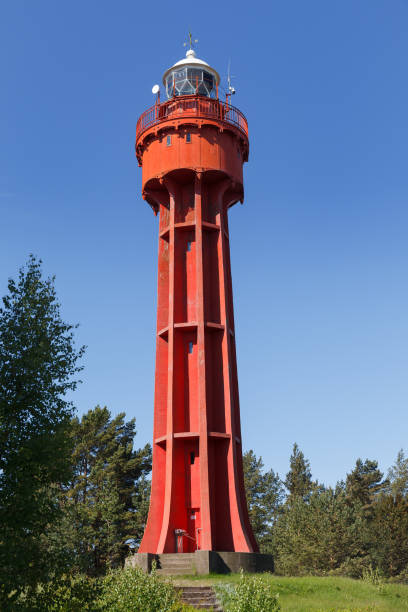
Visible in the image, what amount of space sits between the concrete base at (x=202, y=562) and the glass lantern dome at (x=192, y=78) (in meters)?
24.0

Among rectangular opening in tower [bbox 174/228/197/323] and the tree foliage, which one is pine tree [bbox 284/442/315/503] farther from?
rectangular opening in tower [bbox 174/228/197/323]

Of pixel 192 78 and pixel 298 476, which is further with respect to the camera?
pixel 298 476

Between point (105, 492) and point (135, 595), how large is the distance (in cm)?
2870

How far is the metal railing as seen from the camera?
33875 mm

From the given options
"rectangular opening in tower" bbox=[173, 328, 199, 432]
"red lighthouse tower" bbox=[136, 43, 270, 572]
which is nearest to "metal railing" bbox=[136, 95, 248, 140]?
"red lighthouse tower" bbox=[136, 43, 270, 572]

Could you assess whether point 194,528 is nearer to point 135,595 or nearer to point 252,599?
point 135,595

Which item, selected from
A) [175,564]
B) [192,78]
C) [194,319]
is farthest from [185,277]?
[175,564]

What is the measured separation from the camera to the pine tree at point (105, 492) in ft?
134

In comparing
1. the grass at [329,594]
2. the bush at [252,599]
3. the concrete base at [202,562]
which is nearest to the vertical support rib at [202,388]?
the concrete base at [202,562]

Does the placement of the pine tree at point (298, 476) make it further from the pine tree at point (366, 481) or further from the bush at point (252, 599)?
the bush at point (252, 599)

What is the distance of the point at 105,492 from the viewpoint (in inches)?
1698

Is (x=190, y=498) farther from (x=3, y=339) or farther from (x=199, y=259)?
(x=3, y=339)

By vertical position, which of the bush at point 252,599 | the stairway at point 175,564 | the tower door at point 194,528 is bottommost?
the bush at point 252,599

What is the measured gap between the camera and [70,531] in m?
39.2
